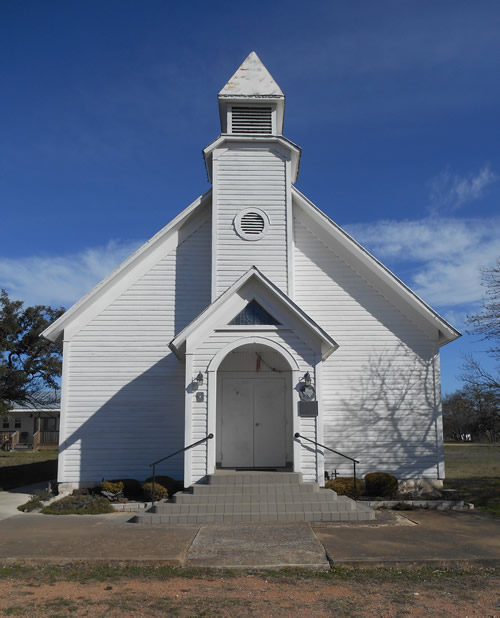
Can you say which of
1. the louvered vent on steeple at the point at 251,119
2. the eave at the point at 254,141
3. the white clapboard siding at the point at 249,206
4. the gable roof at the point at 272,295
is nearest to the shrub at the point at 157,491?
the gable roof at the point at 272,295

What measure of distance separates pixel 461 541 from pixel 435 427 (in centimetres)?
686

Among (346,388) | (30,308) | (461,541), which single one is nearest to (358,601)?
(461,541)

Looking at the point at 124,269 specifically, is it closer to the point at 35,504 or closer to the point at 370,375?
the point at 35,504

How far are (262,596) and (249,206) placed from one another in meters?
12.1

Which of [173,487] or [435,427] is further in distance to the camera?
[435,427]

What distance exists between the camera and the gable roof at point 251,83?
59.2 ft

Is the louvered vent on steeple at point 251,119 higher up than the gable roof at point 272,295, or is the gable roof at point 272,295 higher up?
the louvered vent on steeple at point 251,119

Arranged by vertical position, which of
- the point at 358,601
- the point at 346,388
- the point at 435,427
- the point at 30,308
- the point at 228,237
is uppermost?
the point at 30,308

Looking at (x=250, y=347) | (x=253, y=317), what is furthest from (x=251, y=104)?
(x=250, y=347)

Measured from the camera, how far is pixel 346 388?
55.1 ft

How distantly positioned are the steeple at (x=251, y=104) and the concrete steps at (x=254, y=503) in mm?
10333

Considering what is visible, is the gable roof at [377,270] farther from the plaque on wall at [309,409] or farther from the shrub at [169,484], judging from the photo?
the shrub at [169,484]

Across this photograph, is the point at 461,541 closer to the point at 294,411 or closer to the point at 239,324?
the point at 294,411

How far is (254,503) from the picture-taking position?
12664 millimetres
